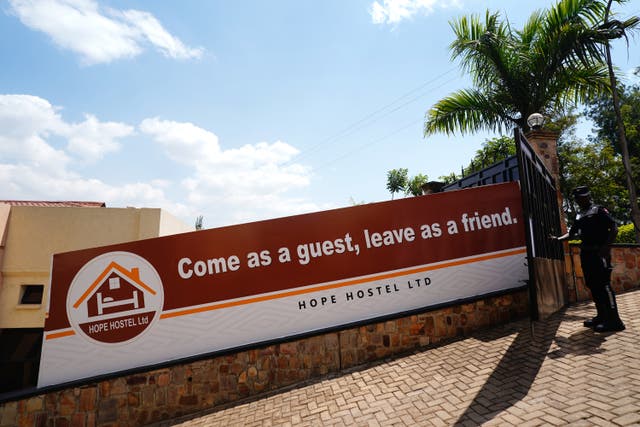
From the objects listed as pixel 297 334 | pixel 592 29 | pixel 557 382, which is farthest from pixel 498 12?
pixel 297 334

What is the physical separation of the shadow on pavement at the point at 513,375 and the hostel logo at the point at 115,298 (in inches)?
191

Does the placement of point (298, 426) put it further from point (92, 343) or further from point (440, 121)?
point (440, 121)

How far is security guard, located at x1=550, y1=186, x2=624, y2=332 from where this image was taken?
3.99m

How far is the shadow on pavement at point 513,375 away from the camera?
9.44 ft

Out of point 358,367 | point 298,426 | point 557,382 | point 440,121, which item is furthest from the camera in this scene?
point 440,121

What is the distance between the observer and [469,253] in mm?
5523

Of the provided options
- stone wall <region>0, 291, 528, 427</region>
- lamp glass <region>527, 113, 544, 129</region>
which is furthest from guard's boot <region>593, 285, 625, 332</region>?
lamp glass <region>527, 113, 544, 129</region>

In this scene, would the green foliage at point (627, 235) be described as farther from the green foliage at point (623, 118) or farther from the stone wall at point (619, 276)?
the green foliage at point (623, 118)

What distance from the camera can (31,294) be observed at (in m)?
10.4

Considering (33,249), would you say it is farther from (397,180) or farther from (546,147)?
(397,180)

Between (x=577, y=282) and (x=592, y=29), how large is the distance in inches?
225

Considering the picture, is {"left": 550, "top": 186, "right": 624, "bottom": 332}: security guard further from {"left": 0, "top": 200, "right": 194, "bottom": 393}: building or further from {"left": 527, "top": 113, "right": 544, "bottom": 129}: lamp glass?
{"left": 0, "top": 200, "right": 194, "bottom": 393}: building

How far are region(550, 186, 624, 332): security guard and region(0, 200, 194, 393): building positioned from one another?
11.9 meters

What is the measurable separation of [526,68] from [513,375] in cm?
738
